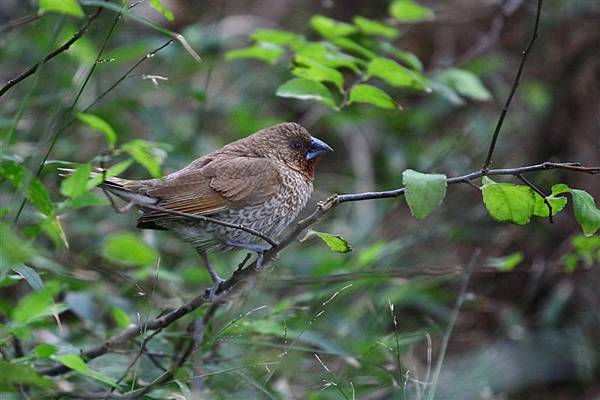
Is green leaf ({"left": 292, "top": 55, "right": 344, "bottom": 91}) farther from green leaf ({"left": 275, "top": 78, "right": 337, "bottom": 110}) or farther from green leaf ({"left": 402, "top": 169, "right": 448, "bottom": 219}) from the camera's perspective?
green leaf ({"left": 402, "top": 169, "right": 448, "bottom": 219})

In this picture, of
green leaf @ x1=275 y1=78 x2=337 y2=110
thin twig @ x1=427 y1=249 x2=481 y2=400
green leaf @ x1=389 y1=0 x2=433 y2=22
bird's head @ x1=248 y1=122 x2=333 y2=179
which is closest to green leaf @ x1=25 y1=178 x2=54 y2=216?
green leaf @ x1=275 y1=78 x2=337 y2=110

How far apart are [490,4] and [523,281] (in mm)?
1921

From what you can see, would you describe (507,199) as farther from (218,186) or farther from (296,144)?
(296,144)

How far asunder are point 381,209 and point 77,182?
3.24 metres

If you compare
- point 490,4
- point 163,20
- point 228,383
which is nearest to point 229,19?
point 163,20

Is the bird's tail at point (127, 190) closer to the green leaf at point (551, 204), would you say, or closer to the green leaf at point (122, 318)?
the green leaf at point (122, 318)

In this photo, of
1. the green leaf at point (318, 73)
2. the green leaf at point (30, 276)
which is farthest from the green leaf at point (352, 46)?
the green leaf at point (30, 276)

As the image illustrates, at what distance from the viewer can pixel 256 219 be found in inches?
122

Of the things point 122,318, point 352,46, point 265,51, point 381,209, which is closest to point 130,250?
point 122,318

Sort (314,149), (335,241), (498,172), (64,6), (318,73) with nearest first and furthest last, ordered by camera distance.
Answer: (64,6) < (498,172) < (335,241) < (318,73) < (314,149)

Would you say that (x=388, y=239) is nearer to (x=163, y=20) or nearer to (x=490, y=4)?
(x=490, y=4)

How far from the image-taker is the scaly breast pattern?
2.97 meters

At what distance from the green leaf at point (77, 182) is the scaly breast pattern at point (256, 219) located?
85 cm

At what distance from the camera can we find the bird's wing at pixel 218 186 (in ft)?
9.72
